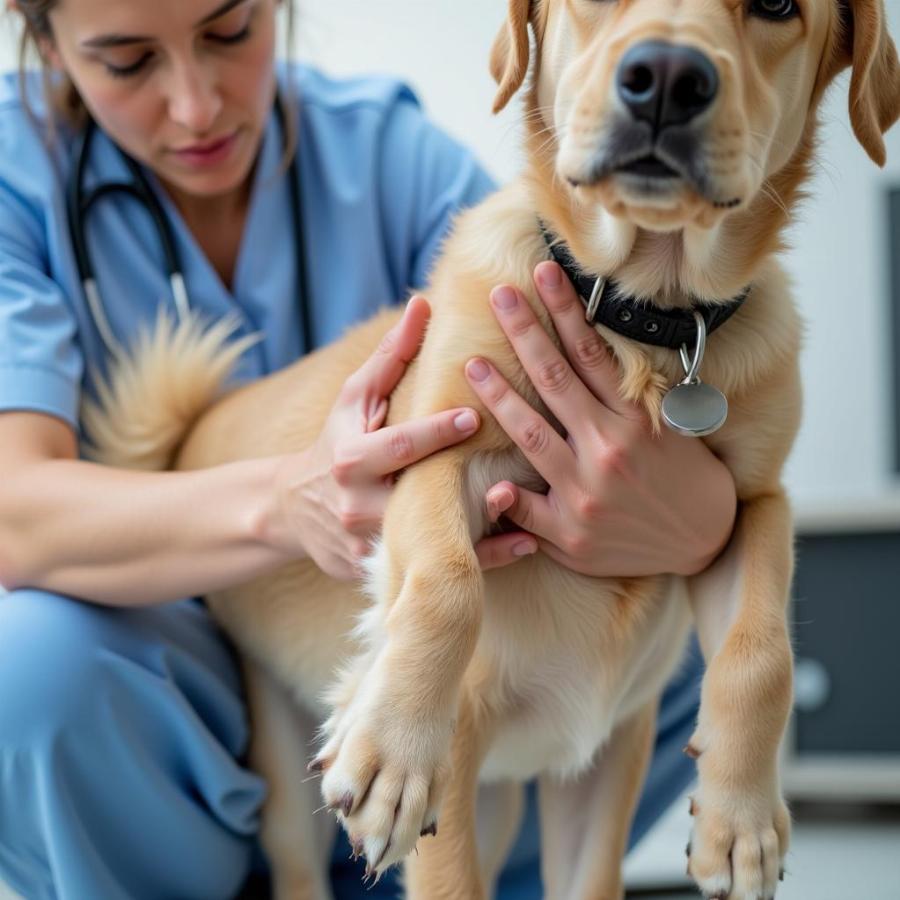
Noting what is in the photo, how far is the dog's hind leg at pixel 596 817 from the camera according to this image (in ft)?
4.41

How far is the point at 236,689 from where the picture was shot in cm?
158

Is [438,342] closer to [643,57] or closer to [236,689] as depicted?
[643,57]

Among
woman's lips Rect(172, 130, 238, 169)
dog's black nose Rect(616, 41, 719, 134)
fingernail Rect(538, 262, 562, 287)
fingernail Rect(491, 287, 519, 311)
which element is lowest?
fingernail Rect(491, 287, 519, 311)

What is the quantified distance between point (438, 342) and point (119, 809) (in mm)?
706

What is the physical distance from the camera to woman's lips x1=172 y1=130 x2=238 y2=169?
61.1 inches

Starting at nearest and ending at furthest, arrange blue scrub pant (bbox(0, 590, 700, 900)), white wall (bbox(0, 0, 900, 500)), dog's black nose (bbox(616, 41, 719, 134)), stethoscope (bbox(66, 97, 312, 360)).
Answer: dog's black nose (bbox(616, 41, 719, 134)) < blue scrub pant (bbox(0, 590, 700, 900)) < stethoscope (bbox(66, 97, 312, 360)) < white wall (bbox(0, 0, 900, 500))

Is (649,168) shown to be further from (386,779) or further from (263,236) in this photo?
(263,236)

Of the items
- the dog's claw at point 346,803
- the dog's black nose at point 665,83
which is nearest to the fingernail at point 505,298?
the dog's black nose at point 665,83

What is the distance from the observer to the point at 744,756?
104 cm

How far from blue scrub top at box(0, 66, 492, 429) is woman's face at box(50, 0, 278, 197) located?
0.34ft

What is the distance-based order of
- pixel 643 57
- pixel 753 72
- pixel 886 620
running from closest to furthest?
pixel 643 57 → pixel 753 72 → pixel 886 620

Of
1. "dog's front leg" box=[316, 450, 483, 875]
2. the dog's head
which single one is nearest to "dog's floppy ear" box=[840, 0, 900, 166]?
the dog's head

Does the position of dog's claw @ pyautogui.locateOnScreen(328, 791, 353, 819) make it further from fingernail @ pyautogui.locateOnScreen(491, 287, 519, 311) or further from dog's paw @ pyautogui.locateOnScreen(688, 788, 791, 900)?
fingernail @ pyautogui.locateOnScreen(491, 287, 519, 311)

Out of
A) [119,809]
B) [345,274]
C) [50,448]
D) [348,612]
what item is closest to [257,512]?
[348,612]
